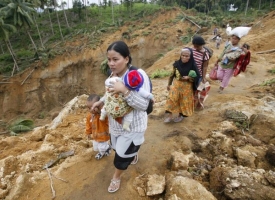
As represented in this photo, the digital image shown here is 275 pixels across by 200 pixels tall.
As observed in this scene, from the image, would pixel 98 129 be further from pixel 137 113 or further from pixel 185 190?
pixel 185 190

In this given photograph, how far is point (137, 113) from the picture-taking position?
205 centimetres

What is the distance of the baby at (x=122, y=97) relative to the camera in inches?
67.5

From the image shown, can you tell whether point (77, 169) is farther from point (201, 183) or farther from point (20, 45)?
point (20, 45)

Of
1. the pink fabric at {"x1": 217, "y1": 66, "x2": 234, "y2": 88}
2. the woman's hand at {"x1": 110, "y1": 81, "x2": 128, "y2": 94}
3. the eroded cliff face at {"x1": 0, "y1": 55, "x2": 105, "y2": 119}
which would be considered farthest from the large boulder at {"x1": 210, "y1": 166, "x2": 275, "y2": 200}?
the eroded cliff face at {"x1": 0, "y1": 55, "x2": 105, "y2": 119}

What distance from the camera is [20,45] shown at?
86.7 ft

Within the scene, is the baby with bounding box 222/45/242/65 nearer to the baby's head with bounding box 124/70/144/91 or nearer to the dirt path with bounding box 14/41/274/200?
the dirt path with bounding box 14/41/274/200

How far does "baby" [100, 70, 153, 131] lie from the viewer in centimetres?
171

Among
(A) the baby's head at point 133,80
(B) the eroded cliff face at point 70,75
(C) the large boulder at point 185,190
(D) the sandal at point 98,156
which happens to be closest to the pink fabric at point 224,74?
(C) the large boulder at point 185,190

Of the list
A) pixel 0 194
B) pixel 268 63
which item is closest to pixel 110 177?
pixel 0 194

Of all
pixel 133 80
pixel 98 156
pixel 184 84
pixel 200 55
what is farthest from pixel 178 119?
pixel 133 80

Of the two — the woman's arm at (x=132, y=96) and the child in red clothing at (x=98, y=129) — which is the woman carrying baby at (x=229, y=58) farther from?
the woman's arm at (x=132, y=96)

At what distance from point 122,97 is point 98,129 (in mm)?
1063

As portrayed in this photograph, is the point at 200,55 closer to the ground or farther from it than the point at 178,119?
farther from it

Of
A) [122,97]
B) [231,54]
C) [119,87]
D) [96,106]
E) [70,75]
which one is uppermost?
[119,87]
